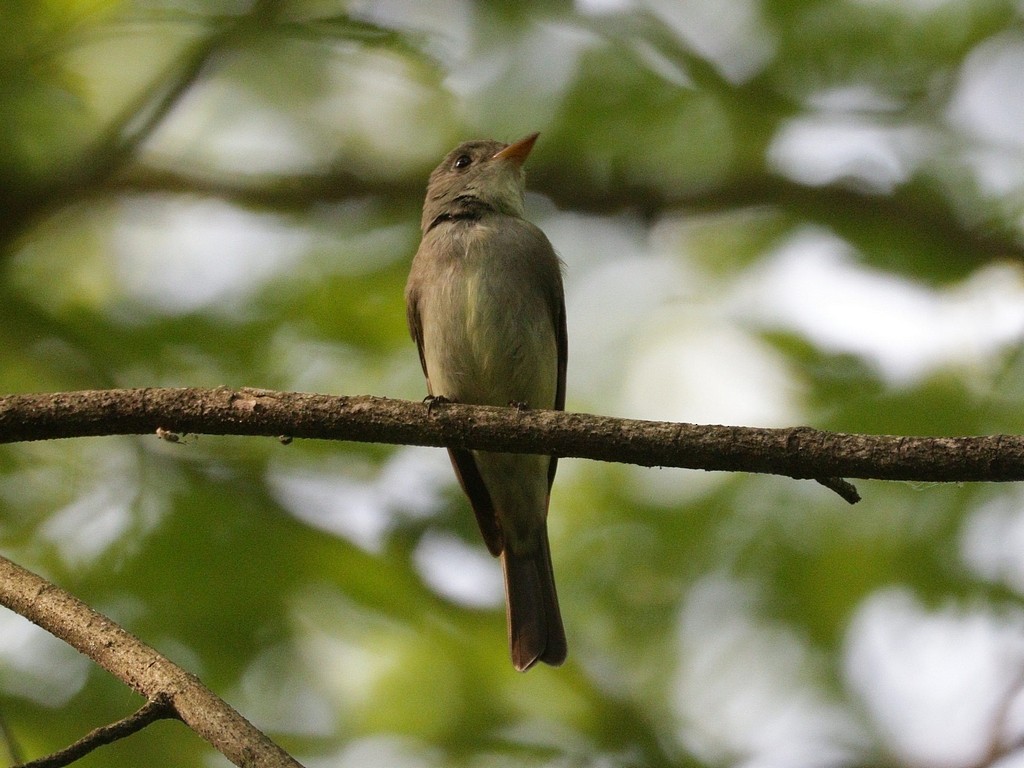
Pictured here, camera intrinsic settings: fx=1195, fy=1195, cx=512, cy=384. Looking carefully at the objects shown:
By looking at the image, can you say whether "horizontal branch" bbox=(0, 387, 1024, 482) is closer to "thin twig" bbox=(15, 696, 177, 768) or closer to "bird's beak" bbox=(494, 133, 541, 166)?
"thin twig" bbox=(15, 696, 177, 768)

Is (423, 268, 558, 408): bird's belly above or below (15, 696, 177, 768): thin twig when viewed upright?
above

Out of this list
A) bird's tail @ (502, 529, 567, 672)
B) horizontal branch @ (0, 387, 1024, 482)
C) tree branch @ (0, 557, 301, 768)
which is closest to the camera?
tree branch @ (0, 557, 301, 768)

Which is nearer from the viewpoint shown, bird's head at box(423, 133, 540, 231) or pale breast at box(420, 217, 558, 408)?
pale breast at box(420, 217, 558, 408)

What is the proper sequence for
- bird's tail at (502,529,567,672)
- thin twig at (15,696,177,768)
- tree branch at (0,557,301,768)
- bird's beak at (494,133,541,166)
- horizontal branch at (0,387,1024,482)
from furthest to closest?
bird's beak at (494,133,541,166), bird's tail at (502,529,567,672), horizontal branch at (0,387,1024,482), thin twig at (15,696,177,768), tree branch at (0,557,301,768)

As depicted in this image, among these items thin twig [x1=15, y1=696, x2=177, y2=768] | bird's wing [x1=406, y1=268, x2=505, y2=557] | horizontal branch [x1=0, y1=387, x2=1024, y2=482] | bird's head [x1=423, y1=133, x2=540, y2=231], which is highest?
bird's head [x1=423, y1=133, x2=540, y2=231]

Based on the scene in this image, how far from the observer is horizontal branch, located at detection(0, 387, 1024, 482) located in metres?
3.42

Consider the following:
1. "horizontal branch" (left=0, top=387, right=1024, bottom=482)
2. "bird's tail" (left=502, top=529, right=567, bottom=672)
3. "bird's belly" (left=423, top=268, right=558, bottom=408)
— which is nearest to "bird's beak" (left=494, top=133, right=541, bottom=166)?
"bird's belly" (left=423, top=268, right=558, bottom=408)

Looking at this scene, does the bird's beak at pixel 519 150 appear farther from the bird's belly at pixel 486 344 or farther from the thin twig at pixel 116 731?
the thin twig at pixel 116 731

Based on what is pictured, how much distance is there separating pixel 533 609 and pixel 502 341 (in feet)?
4.55

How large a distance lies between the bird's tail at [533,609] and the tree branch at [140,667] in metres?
2.97

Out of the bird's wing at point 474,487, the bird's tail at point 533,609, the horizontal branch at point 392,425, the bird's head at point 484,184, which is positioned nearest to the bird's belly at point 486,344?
the bird's wing at point 474,487

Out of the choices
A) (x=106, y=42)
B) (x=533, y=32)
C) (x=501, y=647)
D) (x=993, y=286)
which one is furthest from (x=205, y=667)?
(x=993, y=286)

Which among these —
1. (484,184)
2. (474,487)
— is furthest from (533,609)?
(484,184)

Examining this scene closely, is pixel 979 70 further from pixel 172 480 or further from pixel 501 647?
pixel 172 480
